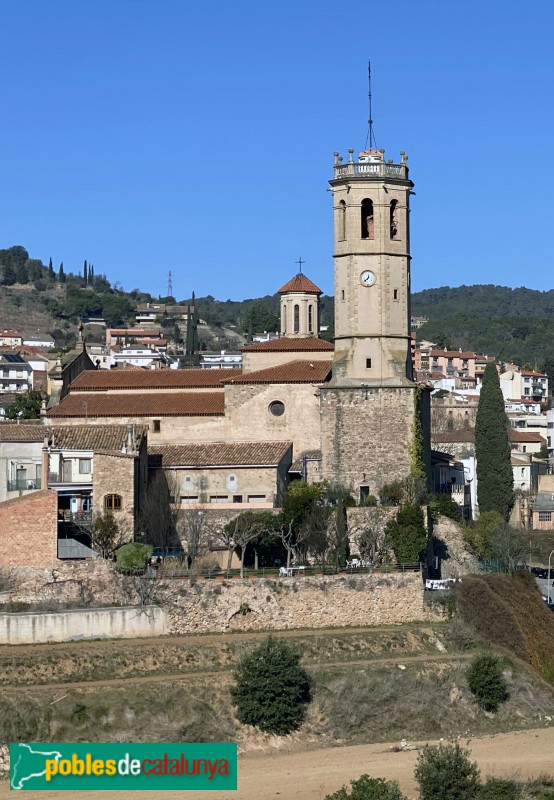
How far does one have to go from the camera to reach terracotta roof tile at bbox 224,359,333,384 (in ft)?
214

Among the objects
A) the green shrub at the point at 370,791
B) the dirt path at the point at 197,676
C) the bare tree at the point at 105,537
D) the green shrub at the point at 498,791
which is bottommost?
the green shrub at the point at 498,791

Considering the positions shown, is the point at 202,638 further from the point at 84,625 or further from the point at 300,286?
the point at 300,286

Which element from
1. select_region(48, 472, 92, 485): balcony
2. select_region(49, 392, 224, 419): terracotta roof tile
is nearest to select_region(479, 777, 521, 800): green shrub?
select_region(48, 472, 92, 485): balcony

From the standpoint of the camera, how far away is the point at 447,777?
3962 cm

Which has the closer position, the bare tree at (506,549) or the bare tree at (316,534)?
the bare tree at (316,534)

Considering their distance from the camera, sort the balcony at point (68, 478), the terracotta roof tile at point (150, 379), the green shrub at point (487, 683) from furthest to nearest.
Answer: the terracotta roof tile at point (150, 379)
the balcony at point (68, 478)
the green shrub at point (487, 683)

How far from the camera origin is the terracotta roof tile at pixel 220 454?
6138cm

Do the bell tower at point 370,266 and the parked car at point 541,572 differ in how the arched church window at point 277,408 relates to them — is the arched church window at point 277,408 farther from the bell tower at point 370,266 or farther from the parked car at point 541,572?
the parked car at point 541,572

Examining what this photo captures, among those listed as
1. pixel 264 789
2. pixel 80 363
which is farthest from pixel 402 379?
pixel 264 789

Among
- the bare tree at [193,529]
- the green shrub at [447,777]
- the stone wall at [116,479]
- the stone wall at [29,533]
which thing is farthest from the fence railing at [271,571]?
the green shrub at [447,777]

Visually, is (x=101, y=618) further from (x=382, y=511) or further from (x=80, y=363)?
(x=80, y=363)

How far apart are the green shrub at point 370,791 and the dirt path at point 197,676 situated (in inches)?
354

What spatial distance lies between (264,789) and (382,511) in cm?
1814

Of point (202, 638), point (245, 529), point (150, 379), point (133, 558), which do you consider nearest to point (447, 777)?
point (202, 638)
